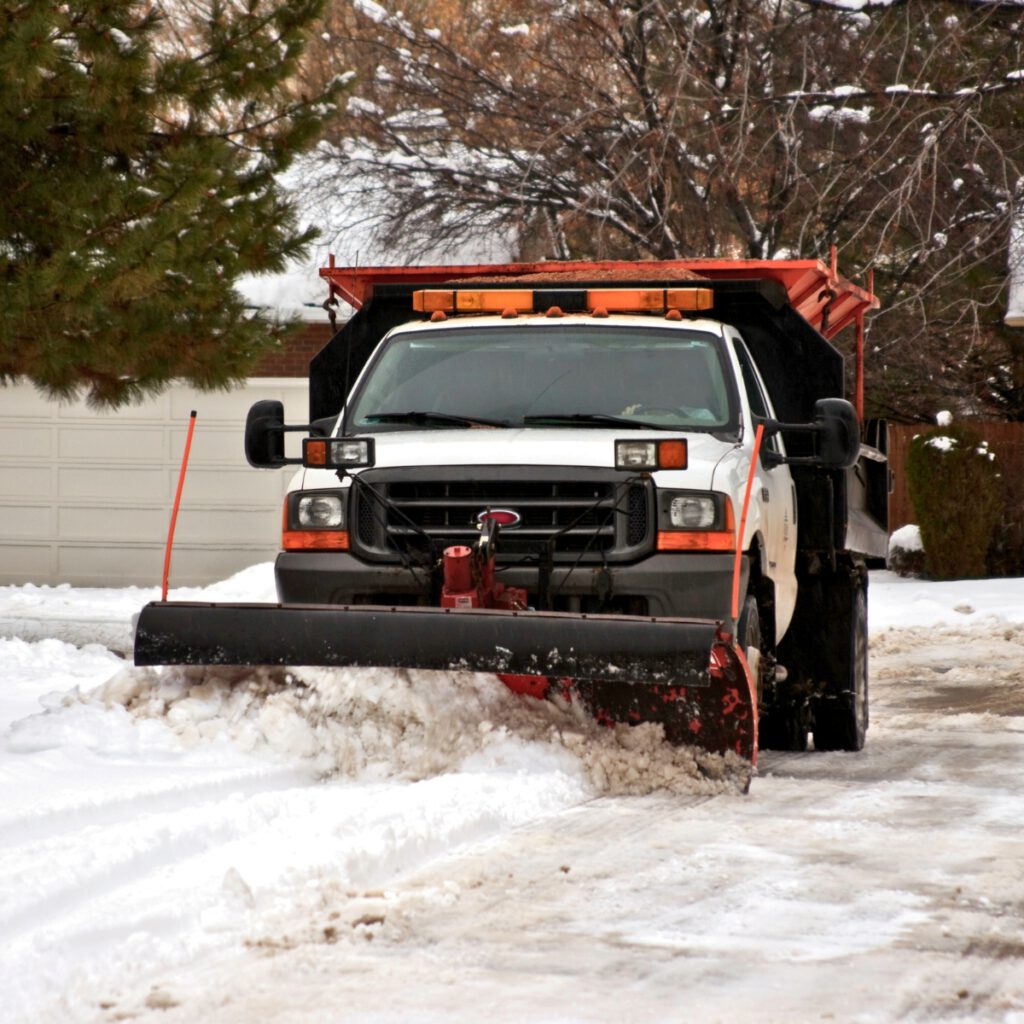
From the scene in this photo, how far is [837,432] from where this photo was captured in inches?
284

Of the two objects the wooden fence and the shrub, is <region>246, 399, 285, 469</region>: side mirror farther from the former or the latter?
the wooden fence

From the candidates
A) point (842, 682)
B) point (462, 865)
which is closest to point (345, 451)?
point (462, 865)

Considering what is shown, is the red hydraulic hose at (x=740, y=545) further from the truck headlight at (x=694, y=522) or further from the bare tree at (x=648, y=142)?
the bare tree at (x=648, y=142)

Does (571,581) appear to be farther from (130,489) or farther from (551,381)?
(130,489)

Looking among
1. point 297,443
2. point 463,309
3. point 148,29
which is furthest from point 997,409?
point 463,309

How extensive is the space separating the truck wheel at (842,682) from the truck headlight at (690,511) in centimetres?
221

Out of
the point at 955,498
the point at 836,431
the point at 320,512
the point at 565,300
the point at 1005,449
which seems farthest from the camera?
the point at 1005,449

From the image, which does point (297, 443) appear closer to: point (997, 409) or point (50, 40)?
point (50, 40)

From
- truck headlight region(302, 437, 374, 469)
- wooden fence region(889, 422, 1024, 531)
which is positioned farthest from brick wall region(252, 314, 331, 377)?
truck headlight region(302, 437, 374, 469)

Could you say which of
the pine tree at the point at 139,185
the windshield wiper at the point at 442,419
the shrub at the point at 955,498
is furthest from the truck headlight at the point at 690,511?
the shrub at the point at 955,498

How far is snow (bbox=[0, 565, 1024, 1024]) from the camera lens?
12.9ft

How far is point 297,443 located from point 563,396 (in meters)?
11.2

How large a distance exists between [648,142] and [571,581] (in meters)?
13.2

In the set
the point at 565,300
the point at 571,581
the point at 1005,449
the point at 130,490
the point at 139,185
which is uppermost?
the point at 139,185
